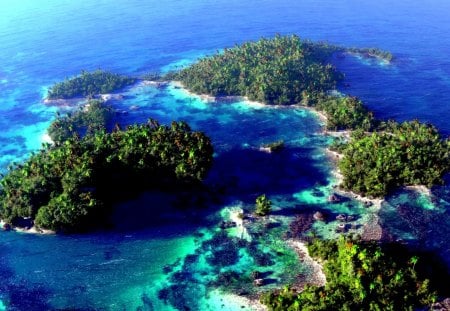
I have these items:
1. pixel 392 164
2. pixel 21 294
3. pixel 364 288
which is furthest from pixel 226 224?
pixel 21 294

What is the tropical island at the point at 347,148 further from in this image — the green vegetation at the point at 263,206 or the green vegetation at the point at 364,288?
the green vegetation at the point at 263,206

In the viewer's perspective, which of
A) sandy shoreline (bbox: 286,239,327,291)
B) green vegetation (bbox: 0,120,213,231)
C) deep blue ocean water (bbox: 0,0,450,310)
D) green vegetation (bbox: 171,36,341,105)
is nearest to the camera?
sandy shoreline (bbox: 286,239,327,291)

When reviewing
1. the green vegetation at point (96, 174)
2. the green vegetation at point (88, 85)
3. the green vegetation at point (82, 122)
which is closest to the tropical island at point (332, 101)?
the green vegetation at point (88, 85)

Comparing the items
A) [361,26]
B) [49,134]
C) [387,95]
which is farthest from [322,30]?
[49,134]

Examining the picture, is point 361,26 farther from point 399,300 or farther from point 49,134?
point 399,300

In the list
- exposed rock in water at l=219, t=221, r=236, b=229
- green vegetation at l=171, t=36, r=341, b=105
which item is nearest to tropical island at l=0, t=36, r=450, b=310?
green vegetation at l=171, t=36, r=341, b=105

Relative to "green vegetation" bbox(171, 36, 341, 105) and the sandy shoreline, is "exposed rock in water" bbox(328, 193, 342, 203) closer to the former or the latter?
the sandy shoreline
